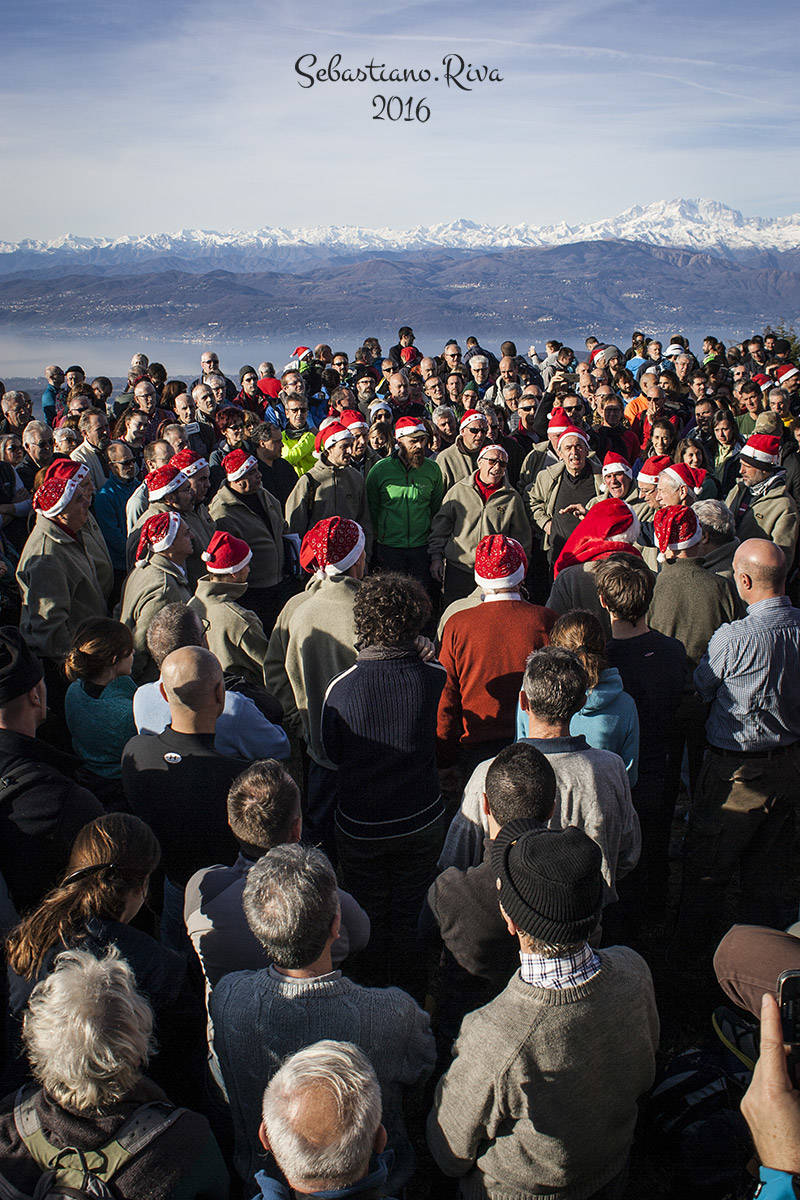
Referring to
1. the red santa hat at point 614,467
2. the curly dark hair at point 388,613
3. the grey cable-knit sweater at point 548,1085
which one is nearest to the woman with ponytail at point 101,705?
the curly dark hair at point 388,613

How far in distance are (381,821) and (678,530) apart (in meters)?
2.38

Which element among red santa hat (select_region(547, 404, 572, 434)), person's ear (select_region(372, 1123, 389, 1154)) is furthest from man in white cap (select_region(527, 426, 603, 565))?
person's ear (select_region(372, 1123, 389, 1154))

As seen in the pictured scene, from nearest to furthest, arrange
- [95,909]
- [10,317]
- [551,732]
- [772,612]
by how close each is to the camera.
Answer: [95,909], [551,732], [772,612], [10,317]

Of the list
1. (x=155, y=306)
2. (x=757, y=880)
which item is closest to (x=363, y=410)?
(x=757, y=880)

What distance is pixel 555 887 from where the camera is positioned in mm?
1992

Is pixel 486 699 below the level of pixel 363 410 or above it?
below

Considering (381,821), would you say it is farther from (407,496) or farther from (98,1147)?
(407,496)

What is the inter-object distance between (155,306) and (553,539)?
332 ft

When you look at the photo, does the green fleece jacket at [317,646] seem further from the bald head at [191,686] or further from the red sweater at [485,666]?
the bald head at [191,686]

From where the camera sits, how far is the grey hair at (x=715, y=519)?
15.8 feet

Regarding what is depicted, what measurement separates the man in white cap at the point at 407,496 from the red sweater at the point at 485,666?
297 cm

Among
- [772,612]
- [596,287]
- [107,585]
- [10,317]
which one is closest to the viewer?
[772,612]

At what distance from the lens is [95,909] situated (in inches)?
95.7

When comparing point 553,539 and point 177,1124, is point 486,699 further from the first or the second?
point 553,539
